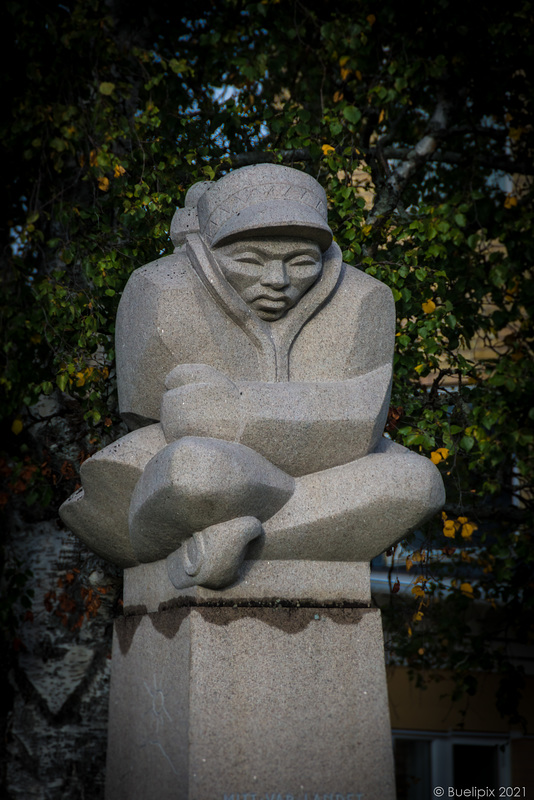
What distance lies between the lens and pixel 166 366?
3367 mm

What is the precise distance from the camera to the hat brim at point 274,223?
130 inches

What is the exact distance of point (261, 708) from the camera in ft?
9.81

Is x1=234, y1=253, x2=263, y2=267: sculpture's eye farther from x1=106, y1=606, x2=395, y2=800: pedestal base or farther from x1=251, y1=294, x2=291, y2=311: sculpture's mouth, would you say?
x1=106, y1=606, x2=395, y2=800: pedestal base

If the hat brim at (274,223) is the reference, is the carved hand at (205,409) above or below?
below

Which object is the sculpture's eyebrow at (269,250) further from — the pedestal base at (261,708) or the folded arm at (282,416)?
the pedestal base at (261,708)

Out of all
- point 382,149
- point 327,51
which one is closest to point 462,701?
point 382,149

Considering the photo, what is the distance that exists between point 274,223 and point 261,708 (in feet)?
5.12

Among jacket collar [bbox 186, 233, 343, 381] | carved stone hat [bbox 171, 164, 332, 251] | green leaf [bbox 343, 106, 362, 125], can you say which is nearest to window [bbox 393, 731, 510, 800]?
green leaf [bbox 343, 106, 362, 125]

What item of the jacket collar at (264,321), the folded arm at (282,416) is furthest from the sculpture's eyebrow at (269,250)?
the folded arm at (282,416)

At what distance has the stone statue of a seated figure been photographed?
3.03 metres

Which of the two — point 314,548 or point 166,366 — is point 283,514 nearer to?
point 314,548

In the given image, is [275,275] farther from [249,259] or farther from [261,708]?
[261,708]

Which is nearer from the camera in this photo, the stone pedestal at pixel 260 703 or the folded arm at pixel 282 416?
the stone pedestal at pixel 260 703

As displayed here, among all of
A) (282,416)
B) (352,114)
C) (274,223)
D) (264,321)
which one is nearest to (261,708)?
(282,416)
